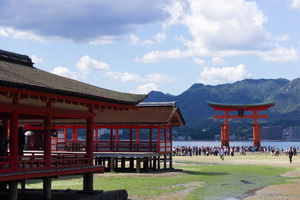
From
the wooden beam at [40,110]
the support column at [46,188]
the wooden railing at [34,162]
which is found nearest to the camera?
the wooden railing at [34,162]

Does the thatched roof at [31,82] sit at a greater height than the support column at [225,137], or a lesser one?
greater

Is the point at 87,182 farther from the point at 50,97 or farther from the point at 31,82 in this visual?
the point at 31,82

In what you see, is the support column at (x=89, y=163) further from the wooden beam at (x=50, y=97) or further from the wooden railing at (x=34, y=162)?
the wooden beam at (x=50, y=97)

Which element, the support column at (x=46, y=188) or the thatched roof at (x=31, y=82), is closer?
the thatched roof at (x=31, y=82)

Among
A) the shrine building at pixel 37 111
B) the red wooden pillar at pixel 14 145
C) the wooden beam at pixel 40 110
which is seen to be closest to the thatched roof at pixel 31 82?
the shrine building at pixel 37 111

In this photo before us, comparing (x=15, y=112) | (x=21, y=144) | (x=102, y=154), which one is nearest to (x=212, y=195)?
(x=21, y=144)

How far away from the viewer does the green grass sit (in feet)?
103

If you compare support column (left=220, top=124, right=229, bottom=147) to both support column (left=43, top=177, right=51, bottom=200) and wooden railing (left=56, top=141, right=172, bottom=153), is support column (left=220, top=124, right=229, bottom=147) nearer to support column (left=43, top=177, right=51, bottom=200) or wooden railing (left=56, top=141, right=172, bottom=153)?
wooden railing (left=56, top=141, right=172, bottom=153)

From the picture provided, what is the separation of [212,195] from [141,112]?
63.8 feet

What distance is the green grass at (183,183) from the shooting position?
3150cm

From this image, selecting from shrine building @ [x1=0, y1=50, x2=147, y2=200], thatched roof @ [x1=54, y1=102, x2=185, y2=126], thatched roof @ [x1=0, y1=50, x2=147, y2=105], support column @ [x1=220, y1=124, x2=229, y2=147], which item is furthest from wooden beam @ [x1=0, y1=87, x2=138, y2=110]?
support column @ [x1=220, y1=124, x2=229, y2=147]

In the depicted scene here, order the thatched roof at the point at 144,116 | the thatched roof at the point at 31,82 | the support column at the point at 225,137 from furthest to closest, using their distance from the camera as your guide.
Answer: the support column at the point at 225,137 < the thatched roof at the point at 144,116 < the thatched roof at the point at 31,82

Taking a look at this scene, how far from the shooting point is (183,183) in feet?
123

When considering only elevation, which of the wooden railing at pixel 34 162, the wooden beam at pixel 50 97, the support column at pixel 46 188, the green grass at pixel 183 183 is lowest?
the green grass at pixel 183 183
